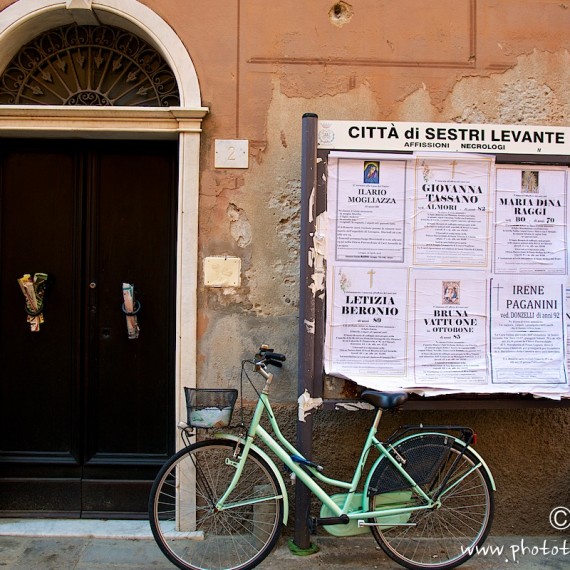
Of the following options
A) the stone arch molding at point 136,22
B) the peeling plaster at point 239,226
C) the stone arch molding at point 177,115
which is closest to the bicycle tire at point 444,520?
the stone arch molding at point 177,115

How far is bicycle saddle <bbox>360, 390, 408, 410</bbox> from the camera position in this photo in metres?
3.65

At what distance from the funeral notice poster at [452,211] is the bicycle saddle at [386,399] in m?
0.84

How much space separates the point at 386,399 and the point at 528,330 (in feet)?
3.57

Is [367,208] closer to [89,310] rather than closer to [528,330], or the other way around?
[528,330]

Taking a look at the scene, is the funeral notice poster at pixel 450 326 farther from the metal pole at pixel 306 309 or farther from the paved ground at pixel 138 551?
the paved ground at pixel 138 551

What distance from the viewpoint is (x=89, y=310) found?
15.0 feet

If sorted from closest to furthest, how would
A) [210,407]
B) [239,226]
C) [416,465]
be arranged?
[210,407] < [416,465] < [239,226]

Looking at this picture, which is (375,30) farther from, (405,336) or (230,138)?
(405,336)

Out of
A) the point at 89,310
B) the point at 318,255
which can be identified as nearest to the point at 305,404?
the point at 318,255

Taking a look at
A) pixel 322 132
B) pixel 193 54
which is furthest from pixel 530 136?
pixel 193 54

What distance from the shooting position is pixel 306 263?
3.88 metres

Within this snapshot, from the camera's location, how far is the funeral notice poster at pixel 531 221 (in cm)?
404

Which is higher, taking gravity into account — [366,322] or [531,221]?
[531,221]

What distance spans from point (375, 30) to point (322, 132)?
0.96 metres
